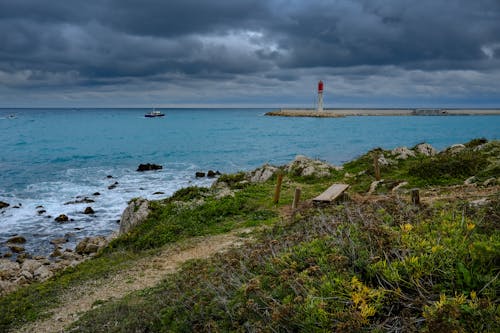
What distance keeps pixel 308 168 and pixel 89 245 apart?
13.4 meters

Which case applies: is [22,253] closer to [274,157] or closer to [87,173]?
[87,173]

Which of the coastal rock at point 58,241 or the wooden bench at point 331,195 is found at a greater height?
the wooden bench at point 331,195

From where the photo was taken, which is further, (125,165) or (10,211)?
(125,165)

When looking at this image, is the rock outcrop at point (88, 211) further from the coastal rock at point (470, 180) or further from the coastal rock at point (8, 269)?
the coastal rock at point (470, 180)

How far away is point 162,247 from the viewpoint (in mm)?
13477

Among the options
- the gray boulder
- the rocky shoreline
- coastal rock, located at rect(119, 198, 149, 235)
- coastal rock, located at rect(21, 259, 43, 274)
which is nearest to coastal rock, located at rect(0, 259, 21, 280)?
the rocky shoreline

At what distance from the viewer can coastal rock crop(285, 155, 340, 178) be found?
23.0 meters

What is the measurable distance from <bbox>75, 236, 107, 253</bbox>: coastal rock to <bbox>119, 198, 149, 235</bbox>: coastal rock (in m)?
1.74

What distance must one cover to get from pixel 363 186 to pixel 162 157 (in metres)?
38.5

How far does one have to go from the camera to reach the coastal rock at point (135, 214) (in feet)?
56.4

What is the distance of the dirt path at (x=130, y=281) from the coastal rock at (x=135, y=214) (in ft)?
15.4

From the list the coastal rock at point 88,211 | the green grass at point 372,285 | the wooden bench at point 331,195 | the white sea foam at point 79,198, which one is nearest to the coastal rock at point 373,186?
the wooden bench at point 331,195

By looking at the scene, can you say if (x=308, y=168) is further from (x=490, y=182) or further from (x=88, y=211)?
(x=88, y=211)

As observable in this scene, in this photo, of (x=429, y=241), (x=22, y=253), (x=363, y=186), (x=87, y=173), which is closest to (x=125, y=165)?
(x=87, y=173)
